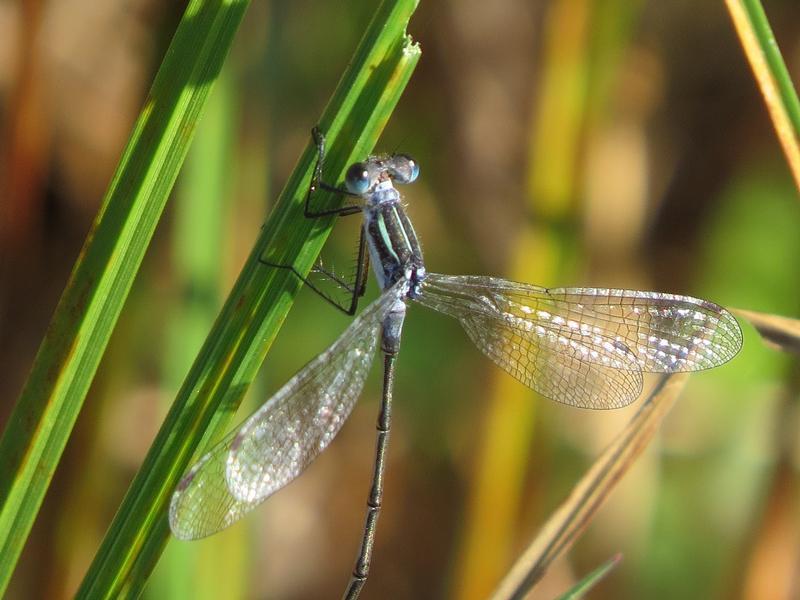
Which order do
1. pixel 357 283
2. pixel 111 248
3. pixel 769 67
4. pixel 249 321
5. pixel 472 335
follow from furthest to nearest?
pixel 472 335
pixel 357 283
pixel 769 67
pixel 249 321
pixel 111 248

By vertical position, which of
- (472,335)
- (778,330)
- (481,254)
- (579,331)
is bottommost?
(778,330)

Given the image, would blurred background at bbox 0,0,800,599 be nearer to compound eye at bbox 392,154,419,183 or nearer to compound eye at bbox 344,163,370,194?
compound eye at bbox 392,154,419,183

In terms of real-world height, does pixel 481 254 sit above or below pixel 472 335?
above

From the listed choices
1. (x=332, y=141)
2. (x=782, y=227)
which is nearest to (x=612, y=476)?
(x=332, y=141)

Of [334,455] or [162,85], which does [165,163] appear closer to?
[162,85]

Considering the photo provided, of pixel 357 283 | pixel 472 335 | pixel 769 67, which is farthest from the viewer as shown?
pixel 472 335

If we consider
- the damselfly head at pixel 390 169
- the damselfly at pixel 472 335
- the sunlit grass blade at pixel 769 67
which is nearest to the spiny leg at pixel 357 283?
the damselfly at pixel 472 335

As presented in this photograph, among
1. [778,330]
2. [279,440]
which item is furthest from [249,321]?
[778,330]

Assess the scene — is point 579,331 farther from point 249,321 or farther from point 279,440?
point 249,321
